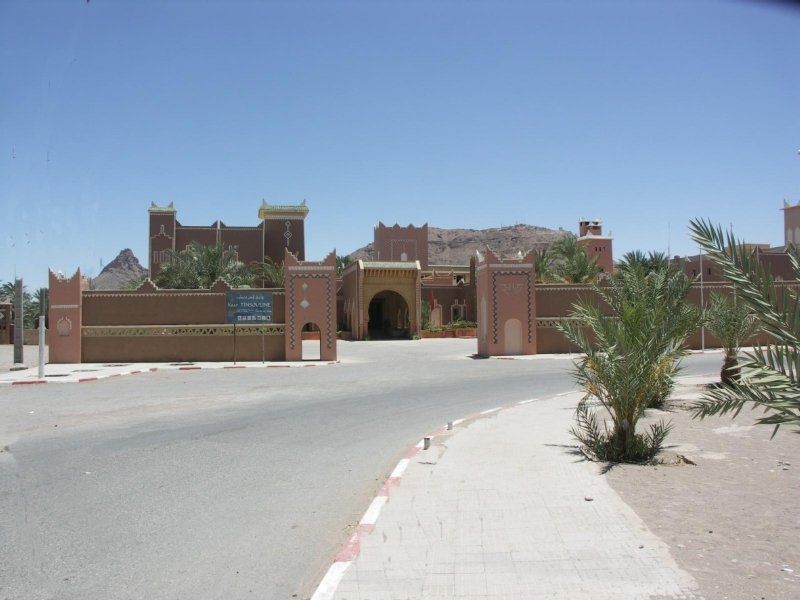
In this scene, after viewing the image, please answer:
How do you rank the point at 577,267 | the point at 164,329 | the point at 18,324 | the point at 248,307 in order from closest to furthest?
the point at 18,324, the point at 164,329, the point at 248,307, the point at 577,267

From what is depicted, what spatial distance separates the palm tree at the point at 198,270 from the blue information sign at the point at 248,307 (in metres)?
12.6

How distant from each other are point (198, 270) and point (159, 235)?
19.6m

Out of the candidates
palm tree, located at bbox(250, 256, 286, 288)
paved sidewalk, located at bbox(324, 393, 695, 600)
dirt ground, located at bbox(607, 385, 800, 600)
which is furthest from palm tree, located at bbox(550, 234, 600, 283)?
paved sidewalk, located at bbox(324, 393, 695, 600)

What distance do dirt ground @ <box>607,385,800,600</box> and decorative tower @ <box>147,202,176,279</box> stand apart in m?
56.7

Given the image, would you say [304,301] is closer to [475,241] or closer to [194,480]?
[194,480]

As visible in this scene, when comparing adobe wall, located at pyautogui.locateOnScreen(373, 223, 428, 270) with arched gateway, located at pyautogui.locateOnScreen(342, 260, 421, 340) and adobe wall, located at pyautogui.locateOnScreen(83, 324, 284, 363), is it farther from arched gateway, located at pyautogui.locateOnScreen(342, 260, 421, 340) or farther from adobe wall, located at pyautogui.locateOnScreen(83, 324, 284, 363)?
adobe wall, located at pyautogui.locateOnScreen(83, 324, 284, 363)

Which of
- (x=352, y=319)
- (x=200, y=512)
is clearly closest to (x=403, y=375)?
(x=200, y=512)

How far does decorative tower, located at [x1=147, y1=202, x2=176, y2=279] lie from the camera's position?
60.9 meters

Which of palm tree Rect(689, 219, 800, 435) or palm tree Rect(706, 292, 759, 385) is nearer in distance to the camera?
palm tree Rect(689, 219, 800, 435)

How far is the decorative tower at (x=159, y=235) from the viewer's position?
6094cm

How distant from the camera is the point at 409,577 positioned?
5012mm

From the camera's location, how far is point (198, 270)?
4416 cm

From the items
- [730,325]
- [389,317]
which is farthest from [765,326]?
[389,317]

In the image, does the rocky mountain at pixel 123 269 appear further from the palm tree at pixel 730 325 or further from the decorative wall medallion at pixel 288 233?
the palm tree at pixel 730 325
